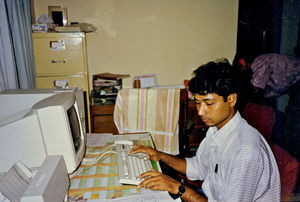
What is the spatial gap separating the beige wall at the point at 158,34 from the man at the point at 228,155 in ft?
6.24

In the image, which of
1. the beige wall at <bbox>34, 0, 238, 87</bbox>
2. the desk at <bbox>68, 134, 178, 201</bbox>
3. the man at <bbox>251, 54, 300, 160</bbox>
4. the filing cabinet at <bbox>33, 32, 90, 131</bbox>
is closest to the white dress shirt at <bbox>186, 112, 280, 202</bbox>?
the desk at <bbox>68, 134, 178, 201</bbox>

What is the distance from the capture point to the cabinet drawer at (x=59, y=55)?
237 centimetres

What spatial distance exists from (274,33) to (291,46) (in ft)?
0.76

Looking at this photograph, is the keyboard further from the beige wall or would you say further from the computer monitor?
the beige wall

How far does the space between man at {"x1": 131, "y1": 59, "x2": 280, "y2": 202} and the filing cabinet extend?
1.53 m

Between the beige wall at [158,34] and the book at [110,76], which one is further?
the beige wall at [158,34]

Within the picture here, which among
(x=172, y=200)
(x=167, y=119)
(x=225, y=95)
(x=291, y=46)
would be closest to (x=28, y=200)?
(x=172, y=200)

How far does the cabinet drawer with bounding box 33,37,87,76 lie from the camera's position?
7.77 ft

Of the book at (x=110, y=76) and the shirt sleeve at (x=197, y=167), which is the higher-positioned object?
the book at (x=110, y=76)

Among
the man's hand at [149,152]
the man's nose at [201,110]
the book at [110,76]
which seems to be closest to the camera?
the man's nose at [201,110]

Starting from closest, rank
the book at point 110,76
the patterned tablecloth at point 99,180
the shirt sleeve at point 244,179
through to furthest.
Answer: the shirt sleeve at point 244,179, the patterned tablecloth at point 99,180, the book at point 110,76

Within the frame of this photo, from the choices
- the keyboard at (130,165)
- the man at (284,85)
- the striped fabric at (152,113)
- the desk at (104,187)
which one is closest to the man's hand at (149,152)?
the keyboard at (130,165)

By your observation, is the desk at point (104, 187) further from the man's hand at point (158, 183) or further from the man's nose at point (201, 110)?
the man's nose at point (201, 110)

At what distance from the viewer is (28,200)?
0.73m
